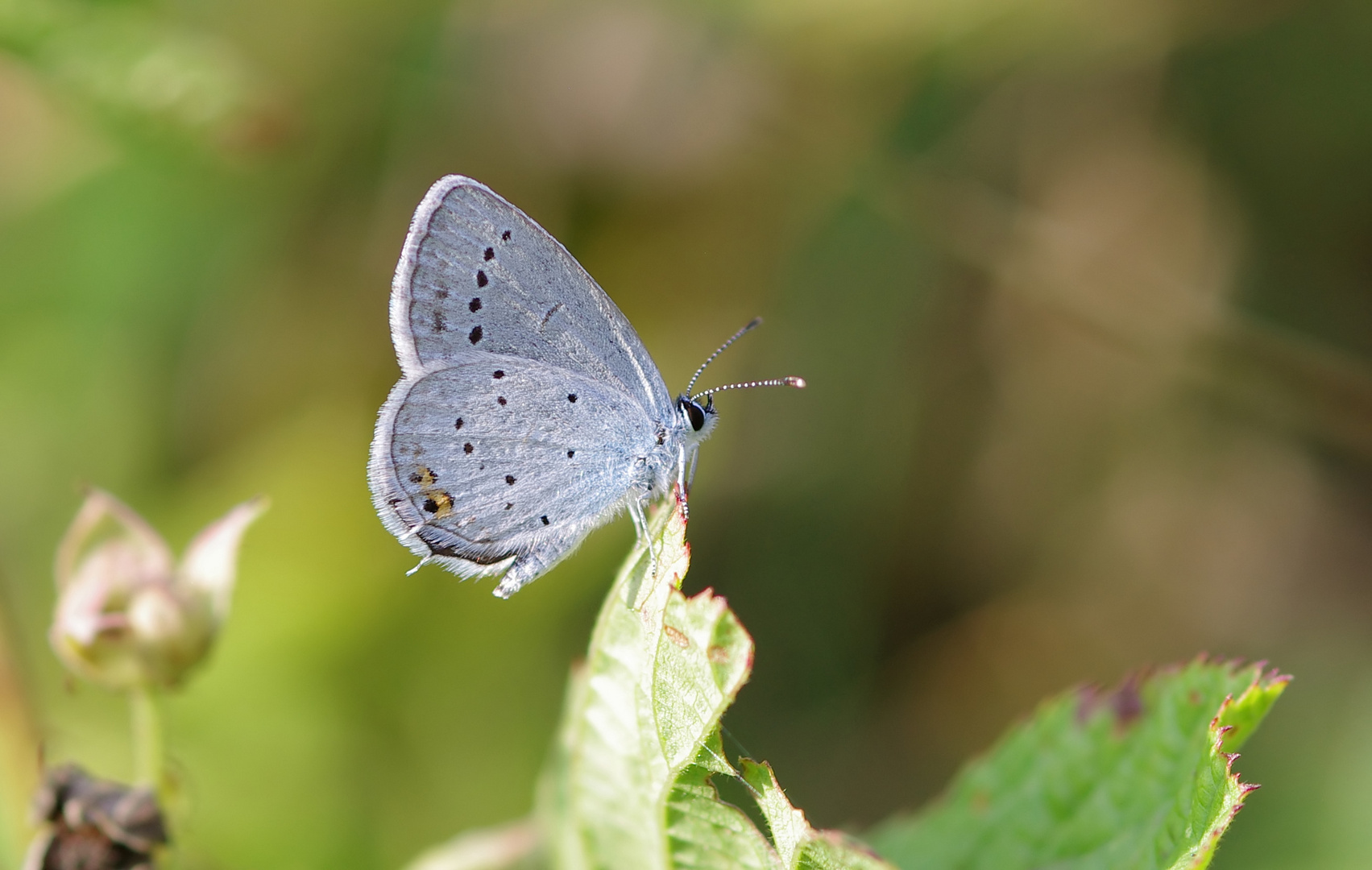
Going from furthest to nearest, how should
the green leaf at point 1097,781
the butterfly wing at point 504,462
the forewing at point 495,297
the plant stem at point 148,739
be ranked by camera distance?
the butterfly wing at point 504,462, the forewing at point 495,297, the plant stem at point 148,739, the green leaf at point 1097,781

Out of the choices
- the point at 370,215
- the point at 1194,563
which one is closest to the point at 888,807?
the point at 1194,563

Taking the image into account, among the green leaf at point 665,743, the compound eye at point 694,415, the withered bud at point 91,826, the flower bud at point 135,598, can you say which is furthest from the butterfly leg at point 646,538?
the withered bud at point 91,826

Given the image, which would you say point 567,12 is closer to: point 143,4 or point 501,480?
point 143,4

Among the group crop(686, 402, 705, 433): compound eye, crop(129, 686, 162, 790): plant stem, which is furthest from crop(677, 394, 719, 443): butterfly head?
crop(129, 686, 162, 790): plant stem

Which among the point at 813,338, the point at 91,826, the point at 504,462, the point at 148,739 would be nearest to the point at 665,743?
the point at 91,826

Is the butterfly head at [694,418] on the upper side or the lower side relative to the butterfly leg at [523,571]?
upper

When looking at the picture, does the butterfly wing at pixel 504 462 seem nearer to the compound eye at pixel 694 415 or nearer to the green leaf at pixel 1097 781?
the compound eye at pixel 694 415
